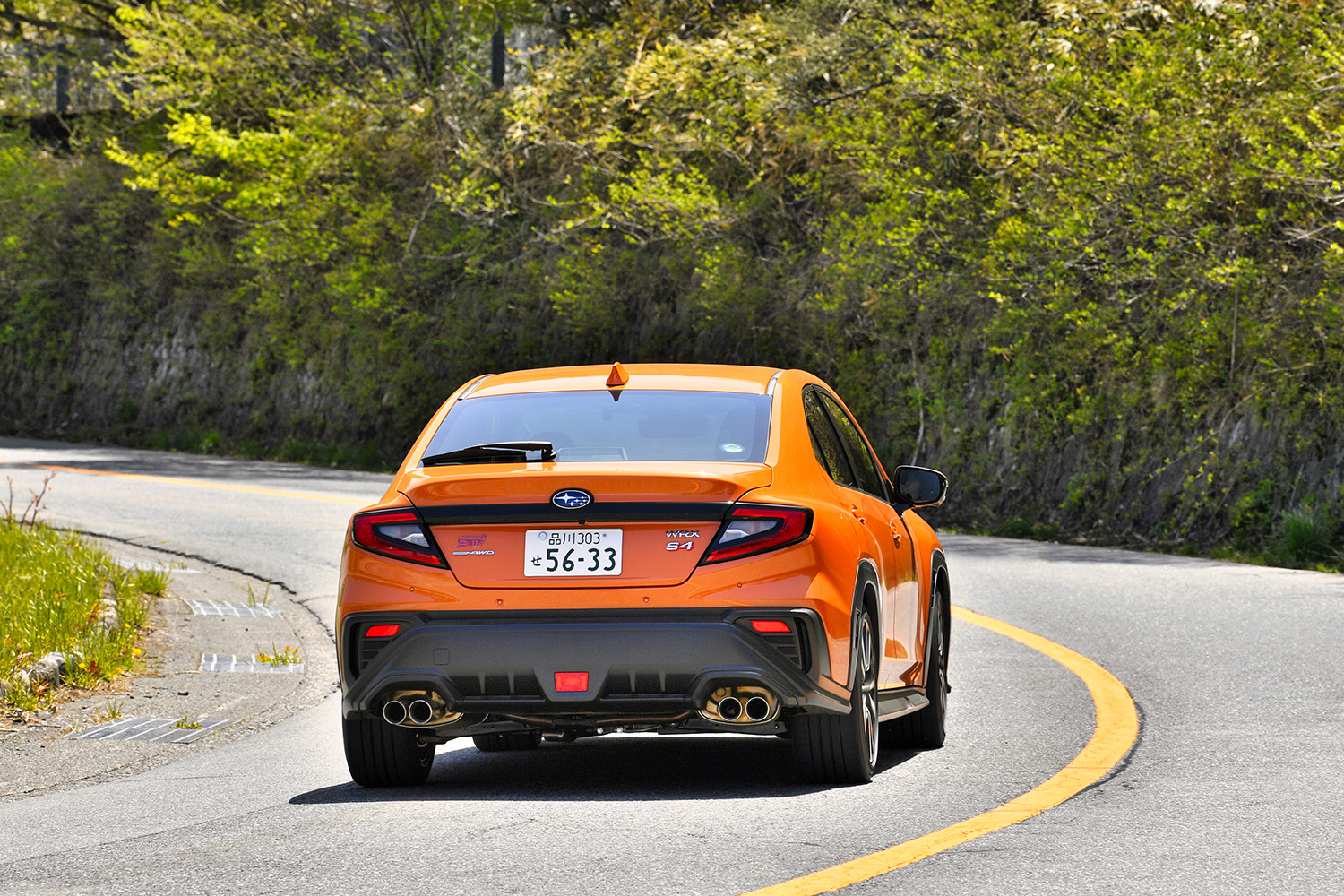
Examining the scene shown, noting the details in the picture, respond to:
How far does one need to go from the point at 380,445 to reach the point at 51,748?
19595 mm

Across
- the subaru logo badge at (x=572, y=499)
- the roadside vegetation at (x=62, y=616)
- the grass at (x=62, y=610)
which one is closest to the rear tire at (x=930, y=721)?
the subaru logo badge at (x=572, y=499)

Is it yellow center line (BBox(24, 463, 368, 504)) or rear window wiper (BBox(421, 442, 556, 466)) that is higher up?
rear window wiper (BBox(421, 442, 556, 466))

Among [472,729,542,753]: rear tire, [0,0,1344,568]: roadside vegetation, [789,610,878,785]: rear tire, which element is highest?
[0,0,1344,568]: roadside vegetation

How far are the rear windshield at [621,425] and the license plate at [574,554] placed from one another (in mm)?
428

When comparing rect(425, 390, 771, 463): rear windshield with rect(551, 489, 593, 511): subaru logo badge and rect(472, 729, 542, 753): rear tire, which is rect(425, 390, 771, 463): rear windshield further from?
rect(472, 729, 542, 753): rear tire

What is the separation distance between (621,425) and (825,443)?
2.77 feet

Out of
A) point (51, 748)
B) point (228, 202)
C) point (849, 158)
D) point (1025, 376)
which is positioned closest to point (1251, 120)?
point (1025, 376)

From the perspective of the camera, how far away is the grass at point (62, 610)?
27.2 ft

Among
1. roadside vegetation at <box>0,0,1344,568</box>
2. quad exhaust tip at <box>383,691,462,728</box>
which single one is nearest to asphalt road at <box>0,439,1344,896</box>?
quad exhaust tip at <box>383,691,462,728</box>

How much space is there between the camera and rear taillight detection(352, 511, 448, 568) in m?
5.43

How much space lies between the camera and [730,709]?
209 inches

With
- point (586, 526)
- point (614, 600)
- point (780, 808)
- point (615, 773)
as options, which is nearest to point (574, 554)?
point (586, 526)

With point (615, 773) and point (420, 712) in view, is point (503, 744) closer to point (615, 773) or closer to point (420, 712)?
point (615, 773)

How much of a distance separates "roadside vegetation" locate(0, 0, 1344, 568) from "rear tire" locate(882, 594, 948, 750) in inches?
325
